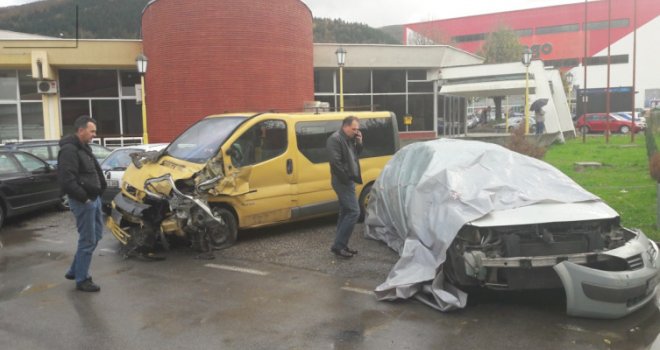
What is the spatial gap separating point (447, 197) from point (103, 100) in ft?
72.8

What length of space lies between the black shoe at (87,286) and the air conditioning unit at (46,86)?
20150 millimetres

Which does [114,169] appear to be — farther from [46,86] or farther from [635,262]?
[46,86]

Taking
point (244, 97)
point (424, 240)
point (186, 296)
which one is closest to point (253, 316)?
point (186, 296)

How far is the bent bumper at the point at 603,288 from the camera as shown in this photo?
450 cm

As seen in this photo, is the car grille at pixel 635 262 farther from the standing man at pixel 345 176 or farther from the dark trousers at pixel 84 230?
the dark trousers at pixel 84 230

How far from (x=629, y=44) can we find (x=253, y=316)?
64.5m

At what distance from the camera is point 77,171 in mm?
5539

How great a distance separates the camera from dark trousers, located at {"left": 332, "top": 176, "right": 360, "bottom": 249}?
22.3 feet

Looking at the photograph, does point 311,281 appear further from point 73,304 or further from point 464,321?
point 73,304

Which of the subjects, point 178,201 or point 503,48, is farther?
point 503,48

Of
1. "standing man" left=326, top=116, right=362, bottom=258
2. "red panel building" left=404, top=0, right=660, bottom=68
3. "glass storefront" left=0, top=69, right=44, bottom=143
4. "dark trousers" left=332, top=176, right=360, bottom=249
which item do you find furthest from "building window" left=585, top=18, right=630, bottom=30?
"dark trousers" left=332, top=176, right=360, bottom=249

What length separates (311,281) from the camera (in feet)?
19.8

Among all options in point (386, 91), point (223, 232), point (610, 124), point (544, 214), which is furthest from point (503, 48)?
point (544, 214)

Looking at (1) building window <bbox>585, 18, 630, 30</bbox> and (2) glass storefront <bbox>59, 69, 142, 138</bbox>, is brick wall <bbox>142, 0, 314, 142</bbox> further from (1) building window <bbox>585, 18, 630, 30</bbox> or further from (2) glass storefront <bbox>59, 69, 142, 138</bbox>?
(1) building window <bbox>585, 18, 630, 30</bbox>
